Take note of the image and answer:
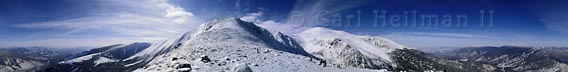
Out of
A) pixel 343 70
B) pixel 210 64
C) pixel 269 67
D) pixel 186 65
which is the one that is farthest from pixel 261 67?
pixel 343 70

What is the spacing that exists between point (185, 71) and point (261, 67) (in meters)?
15.7

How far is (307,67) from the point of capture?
78812 mm

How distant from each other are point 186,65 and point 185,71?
12.5ft

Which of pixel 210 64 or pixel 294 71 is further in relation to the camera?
pixel 294 71

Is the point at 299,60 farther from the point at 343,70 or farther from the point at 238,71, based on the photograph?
the point at 238,71

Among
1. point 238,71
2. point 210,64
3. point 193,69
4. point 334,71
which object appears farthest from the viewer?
point 334,71

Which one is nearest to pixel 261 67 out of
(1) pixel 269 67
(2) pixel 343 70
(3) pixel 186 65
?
→ (1) pixel 269 67

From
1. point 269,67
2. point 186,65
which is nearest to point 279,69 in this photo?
point 269,67

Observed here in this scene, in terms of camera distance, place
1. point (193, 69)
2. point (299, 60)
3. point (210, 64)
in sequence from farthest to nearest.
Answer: point (299, 60), point (210, 64), point (193, 69)

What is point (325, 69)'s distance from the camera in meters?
77.9

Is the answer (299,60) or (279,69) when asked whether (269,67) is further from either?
(299,60)

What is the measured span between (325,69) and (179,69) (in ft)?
101

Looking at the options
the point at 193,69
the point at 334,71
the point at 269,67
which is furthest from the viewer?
the point at 334,71

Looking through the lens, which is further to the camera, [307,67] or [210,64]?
[307,67]
